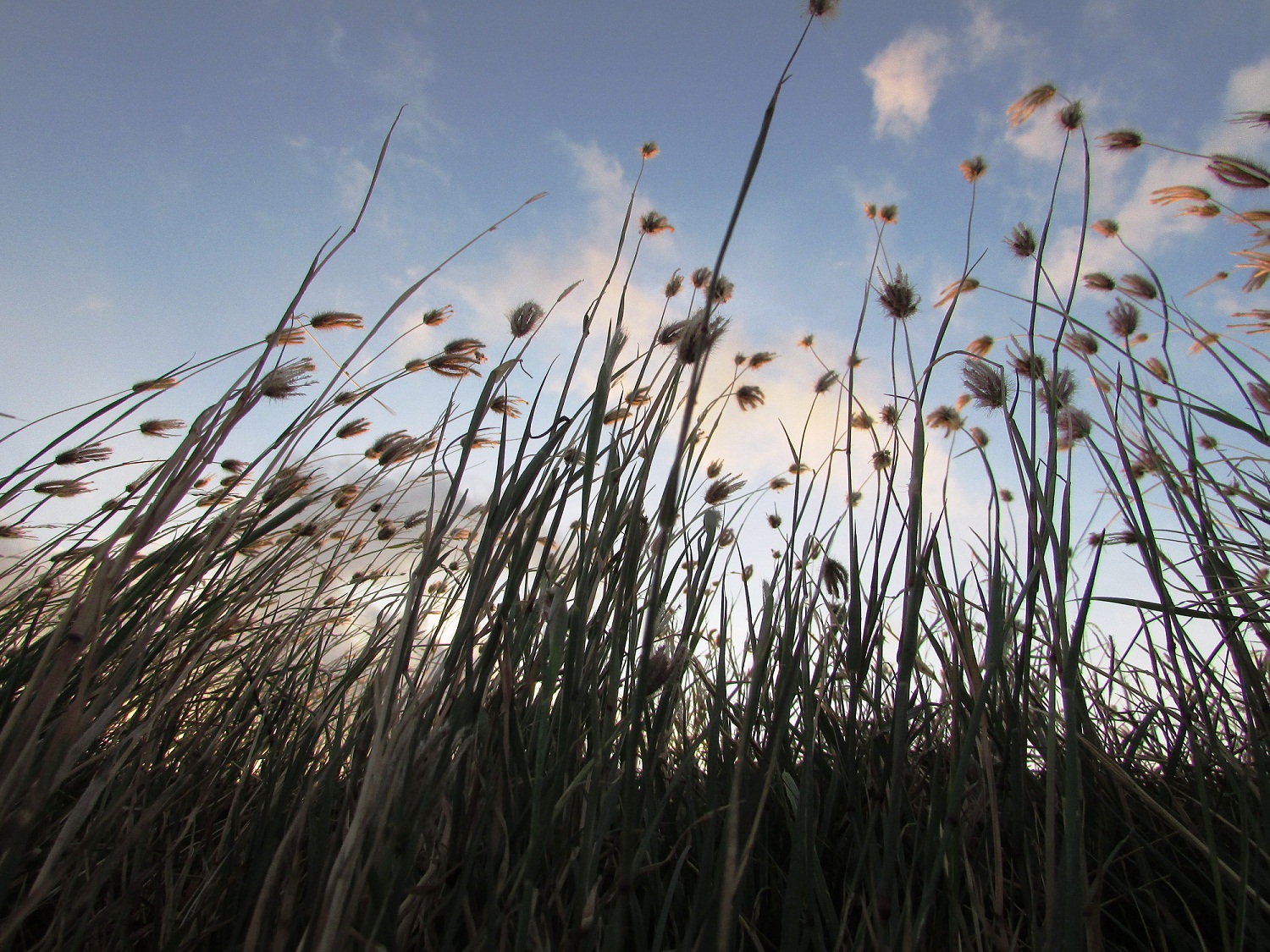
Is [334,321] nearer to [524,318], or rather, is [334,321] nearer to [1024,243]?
[524,318]

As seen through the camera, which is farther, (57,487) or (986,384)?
(57,487)

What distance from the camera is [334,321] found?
80.5 inches

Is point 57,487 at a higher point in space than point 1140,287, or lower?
lower

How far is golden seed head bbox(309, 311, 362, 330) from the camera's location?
6.63ft

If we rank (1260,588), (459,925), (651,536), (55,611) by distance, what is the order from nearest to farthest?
(459,925)
(1260,588)
(651,536)
(55,611)

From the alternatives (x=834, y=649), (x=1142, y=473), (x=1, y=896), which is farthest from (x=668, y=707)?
(x=1142, y=473)

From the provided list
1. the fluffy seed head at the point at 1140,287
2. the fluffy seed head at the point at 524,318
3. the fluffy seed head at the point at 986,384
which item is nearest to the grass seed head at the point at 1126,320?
the fluffy seed head at the point at 1140,287

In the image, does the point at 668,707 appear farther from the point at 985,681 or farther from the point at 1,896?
the point at 1,896

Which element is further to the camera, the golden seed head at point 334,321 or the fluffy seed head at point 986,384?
the golden seed head at point 334,321

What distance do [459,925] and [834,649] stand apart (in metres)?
0.98

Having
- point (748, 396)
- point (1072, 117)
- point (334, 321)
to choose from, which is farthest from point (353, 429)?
point (1072, 117)

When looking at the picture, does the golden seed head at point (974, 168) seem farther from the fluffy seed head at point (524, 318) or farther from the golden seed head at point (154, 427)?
the golden seed head at point (154, 427)

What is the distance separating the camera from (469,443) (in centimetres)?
109

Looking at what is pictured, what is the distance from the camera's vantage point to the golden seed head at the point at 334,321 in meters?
2.02
